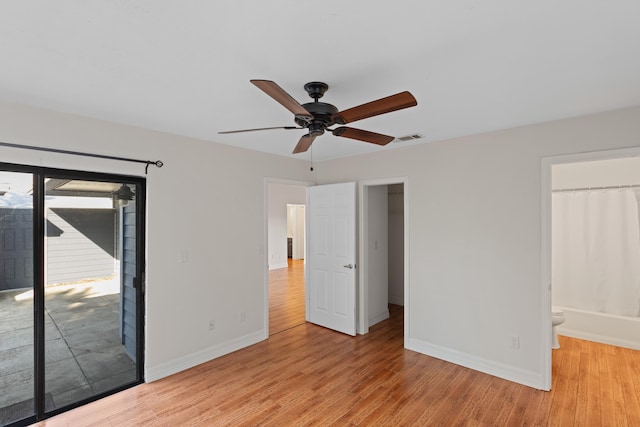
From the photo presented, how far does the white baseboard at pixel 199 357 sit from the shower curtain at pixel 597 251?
13.6ft

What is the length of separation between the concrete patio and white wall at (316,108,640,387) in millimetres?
3214

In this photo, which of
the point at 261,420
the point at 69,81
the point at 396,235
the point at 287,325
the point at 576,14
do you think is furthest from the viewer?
the point at 396,235

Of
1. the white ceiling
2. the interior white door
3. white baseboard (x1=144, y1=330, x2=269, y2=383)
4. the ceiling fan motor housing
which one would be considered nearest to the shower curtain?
the white ceiling

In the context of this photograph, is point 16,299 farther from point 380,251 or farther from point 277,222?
point 277,222

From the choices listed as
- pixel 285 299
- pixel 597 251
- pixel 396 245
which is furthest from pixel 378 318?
pixel 597 251

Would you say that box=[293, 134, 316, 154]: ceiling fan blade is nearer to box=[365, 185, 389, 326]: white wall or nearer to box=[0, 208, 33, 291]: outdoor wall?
box=[365, 185, 389, 326]: white wall

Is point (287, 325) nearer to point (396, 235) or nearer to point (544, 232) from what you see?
point (396, 235)

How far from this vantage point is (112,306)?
9.84 feet

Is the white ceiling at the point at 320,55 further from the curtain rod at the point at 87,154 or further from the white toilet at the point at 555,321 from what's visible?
the white toilet at the point at 555,321

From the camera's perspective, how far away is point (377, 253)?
4.70 metres

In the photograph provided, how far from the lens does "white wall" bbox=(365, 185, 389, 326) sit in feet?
14.8

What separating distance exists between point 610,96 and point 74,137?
4259 millimetres

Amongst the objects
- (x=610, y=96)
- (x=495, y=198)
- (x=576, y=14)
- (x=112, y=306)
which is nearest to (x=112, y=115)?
(x=112, y=306)

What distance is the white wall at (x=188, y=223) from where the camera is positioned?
2629 mm
